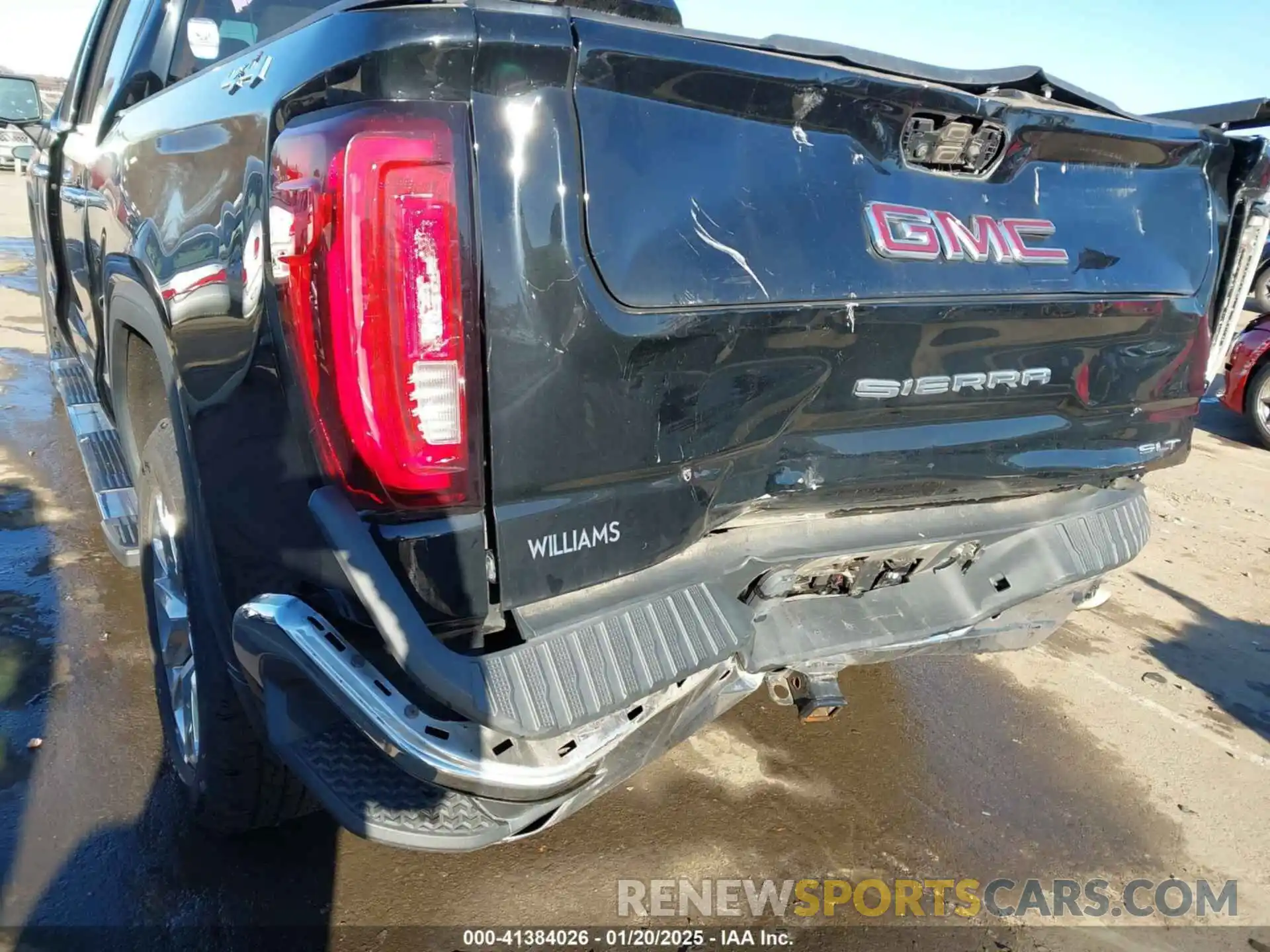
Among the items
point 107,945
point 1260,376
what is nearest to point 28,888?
point 107,945

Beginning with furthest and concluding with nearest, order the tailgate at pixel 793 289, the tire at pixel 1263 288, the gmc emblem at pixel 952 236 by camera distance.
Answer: the tire at pixel 1263 288
the gmc emblem at pixel 952 236
the tailgate at pixel 793 289

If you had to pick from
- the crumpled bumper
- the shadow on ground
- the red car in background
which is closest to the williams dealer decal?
the crumpled bumper

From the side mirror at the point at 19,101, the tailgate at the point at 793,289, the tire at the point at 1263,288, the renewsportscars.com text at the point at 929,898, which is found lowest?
the tire at the point at 1263,288

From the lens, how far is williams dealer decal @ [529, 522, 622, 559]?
1.54 m

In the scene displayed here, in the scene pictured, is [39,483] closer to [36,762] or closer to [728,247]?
[36,762]

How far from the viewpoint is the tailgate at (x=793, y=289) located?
4.77 ft

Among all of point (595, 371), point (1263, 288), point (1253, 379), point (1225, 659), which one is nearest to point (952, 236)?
point (595, 371)

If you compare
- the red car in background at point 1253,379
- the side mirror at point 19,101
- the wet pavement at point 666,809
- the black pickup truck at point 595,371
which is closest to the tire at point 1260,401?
the red car in background at point 1253,379

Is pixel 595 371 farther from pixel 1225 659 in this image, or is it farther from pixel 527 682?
pixel 1225 659

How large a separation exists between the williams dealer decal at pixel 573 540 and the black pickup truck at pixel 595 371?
0.05 feet

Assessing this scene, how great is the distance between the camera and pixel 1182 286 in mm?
2230

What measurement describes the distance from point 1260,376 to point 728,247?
7.80 metres

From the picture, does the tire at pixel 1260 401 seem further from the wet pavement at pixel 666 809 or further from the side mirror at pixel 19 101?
the side mirror at pixel 19 101

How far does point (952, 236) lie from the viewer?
186 centimetres
